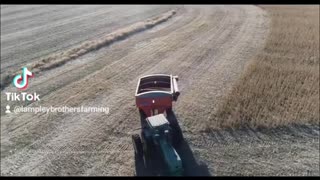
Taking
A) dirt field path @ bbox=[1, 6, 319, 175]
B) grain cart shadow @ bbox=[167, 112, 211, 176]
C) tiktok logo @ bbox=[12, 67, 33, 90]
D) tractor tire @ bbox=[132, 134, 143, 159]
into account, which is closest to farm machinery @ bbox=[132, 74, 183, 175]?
tractor tire @ bbox=[132, 134, 143, 159]

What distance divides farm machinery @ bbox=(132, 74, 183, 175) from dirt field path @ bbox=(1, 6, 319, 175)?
0.44 m

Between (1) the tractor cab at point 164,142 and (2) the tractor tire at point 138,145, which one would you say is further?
(2) the tractor tire at point 138,145

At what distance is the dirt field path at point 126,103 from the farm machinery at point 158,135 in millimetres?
443

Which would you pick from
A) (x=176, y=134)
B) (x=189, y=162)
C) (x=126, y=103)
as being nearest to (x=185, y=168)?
(x=189, y=162)

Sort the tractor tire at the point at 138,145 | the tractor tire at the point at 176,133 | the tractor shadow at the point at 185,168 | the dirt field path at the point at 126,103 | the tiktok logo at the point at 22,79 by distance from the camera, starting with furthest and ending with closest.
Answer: the tiktok logo at the point at 22,79 < the tractor tire at the point at 176,133 < the dirt field path at the point at 126,103 < the tractor tire at the point at 138,145 < the tractor shadow at the point at 185,168

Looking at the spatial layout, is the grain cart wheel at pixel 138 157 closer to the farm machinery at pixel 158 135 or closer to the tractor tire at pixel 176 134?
the farm machinery at pixel 158 135

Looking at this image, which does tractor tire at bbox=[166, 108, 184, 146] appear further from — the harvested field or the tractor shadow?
the harvested field

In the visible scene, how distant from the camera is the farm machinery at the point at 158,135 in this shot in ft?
22.7

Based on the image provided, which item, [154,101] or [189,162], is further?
[154,101]

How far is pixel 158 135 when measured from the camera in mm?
7176

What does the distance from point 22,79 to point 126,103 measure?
415 cm

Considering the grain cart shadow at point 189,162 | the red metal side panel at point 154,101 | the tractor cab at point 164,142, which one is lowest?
the grain cart shadow at point 189,162

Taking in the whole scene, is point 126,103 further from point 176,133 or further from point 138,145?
point 138,145

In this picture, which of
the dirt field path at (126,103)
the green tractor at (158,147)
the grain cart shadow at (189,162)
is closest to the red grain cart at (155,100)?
the grain cart shadow at (189,162)
